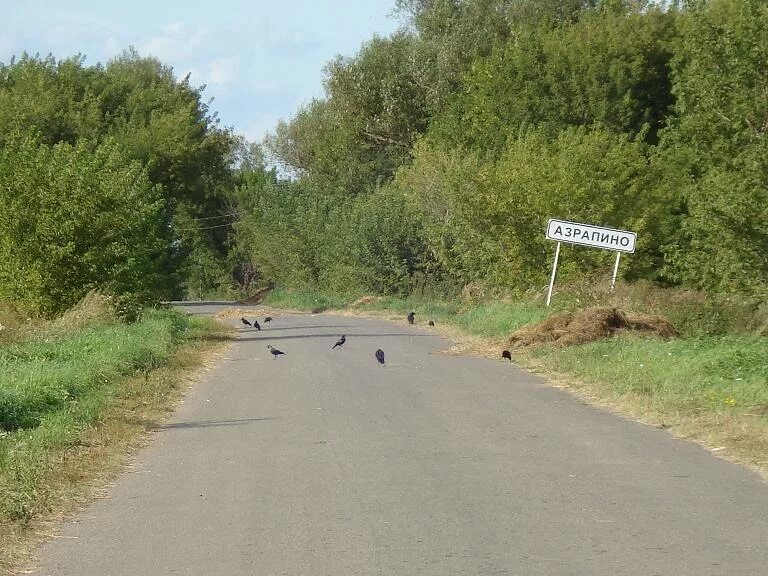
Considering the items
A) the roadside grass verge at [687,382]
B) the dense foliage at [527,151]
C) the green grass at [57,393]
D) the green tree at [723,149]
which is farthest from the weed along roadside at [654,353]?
the green grass at [57,393]

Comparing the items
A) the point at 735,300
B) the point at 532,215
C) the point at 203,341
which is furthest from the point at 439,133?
the point at 735,300

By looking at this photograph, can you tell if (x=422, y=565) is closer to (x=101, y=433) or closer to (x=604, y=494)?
(x=604, y=494)

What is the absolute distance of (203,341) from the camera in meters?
29.6

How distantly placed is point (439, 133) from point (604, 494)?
46.3 m

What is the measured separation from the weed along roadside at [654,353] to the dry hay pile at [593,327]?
2 cm

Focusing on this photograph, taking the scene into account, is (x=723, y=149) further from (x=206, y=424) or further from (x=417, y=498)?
(x=417, y=498)

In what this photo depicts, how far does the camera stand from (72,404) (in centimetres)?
1384

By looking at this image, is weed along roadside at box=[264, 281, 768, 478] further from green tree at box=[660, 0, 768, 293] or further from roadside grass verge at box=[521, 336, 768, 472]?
green tree at box=[660, 0, 768, 293]

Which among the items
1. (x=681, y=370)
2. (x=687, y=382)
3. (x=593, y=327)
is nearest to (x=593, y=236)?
(x=593, y=327)

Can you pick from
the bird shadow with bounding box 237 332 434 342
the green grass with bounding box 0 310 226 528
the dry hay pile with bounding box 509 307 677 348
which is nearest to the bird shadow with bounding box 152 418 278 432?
the green grass with bounding box 0 310 226 528

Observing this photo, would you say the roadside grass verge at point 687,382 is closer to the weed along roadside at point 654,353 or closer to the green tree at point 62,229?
the weed along roadside at point 654,353

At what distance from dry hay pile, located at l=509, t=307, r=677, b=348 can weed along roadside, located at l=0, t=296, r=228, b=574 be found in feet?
22.8

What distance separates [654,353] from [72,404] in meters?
9.21

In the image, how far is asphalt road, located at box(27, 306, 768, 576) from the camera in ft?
24.5
